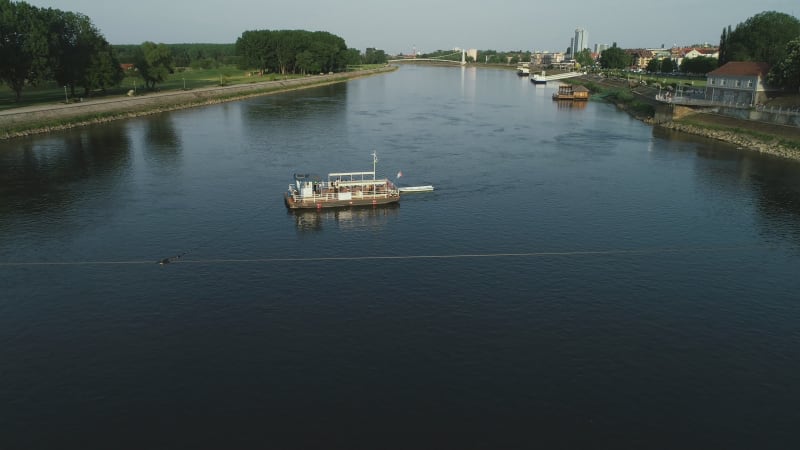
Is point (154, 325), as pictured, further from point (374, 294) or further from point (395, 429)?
point (395, 429)

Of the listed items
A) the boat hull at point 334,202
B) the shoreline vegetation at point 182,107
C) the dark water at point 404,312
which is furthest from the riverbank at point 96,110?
the boat hull at point 334,202

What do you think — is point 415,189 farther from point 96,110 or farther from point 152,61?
point 152,61

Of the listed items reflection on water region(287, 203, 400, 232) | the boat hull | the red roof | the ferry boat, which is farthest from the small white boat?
the red roof

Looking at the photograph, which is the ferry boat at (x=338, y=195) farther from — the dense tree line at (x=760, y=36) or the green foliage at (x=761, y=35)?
the green foliage at (x=761, y=35)

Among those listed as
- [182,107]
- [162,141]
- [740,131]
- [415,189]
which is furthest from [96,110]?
[740,131]

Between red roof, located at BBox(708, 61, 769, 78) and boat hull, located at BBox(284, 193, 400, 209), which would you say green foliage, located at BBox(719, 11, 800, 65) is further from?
boat hull, located at BBox(284, 193, 400, 209)

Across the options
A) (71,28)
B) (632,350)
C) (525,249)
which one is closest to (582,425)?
(632,350)
